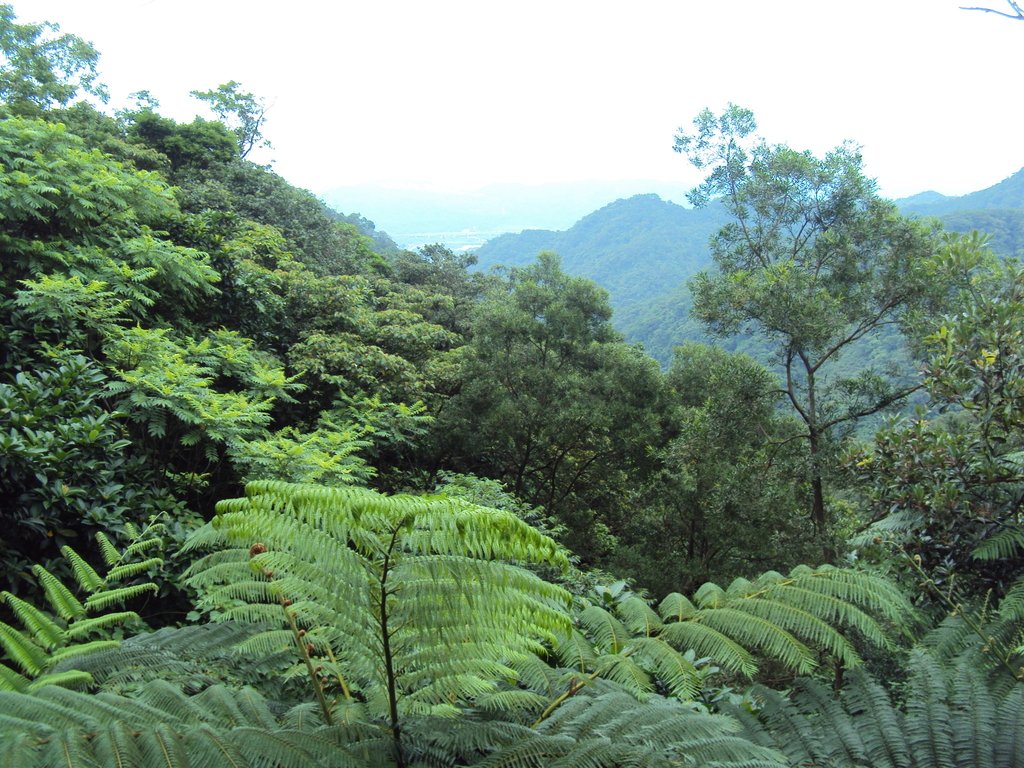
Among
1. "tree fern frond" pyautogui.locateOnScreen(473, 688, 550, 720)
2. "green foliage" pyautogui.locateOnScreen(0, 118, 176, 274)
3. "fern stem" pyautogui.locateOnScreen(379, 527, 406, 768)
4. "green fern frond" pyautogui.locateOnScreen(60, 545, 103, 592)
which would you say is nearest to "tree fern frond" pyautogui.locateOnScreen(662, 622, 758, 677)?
"tree fern frond" pyautogui.locateOnScreen(473, 688, 550, 720)

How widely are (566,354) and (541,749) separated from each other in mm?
9574

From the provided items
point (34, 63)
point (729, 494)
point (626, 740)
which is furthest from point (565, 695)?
point (34, 63)

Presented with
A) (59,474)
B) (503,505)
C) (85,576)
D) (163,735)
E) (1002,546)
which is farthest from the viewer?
(503,505)

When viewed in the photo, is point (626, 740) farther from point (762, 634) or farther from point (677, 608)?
point (677, 608)

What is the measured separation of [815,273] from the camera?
9570 millimetres

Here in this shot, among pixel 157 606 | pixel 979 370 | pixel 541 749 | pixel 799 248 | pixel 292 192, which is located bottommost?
pixel 157 606

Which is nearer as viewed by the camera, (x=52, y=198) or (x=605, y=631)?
(x=605, y=631)

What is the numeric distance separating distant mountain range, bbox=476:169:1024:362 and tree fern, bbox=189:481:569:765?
20.7 meters

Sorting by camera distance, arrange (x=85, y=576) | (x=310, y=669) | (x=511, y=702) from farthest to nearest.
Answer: (x=85, y=576) < (x=511, y=702) < (x=310, y=669)

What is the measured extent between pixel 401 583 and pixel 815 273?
9.69m

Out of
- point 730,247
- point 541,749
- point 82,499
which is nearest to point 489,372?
point 730,247

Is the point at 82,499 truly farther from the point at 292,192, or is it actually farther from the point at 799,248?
the point at 292,192

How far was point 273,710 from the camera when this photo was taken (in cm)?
193

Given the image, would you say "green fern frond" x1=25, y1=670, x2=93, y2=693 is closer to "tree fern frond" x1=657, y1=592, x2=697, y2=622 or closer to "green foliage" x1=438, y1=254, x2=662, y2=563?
"tree fern frond" x1=657, y1=592, x2=697, y2=622
